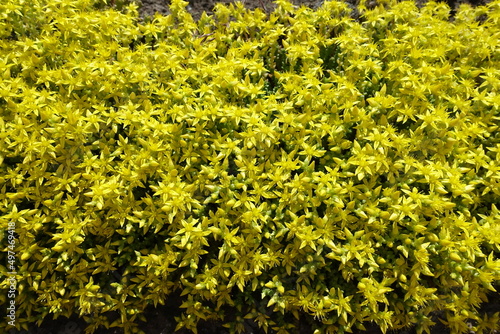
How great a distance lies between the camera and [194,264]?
2.20m

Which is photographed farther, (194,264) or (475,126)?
(475,126)

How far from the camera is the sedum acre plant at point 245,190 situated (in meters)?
2.20

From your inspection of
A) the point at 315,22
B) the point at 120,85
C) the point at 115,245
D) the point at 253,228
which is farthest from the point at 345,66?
the point at 115,245

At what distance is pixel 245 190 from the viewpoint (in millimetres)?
2213

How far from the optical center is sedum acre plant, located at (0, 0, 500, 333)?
7.23ft

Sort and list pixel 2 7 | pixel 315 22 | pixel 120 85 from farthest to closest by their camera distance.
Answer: pixel 315 22 < pixel 2 7 < pixel 120 85

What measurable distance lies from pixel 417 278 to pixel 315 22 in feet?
6.64

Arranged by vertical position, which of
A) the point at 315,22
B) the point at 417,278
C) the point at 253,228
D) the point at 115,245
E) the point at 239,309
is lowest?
the point at 239,309

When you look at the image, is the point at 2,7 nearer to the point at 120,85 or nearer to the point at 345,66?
the point at 120,85

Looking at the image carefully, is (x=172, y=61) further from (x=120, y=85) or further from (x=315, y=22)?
(x=315, y=22)

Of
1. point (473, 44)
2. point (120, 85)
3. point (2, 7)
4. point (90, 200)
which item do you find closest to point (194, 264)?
point (90, 200)

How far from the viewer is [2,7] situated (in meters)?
2.73

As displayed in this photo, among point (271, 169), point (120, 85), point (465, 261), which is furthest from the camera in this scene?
point (120, 85)

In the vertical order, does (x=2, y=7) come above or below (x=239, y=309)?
above
